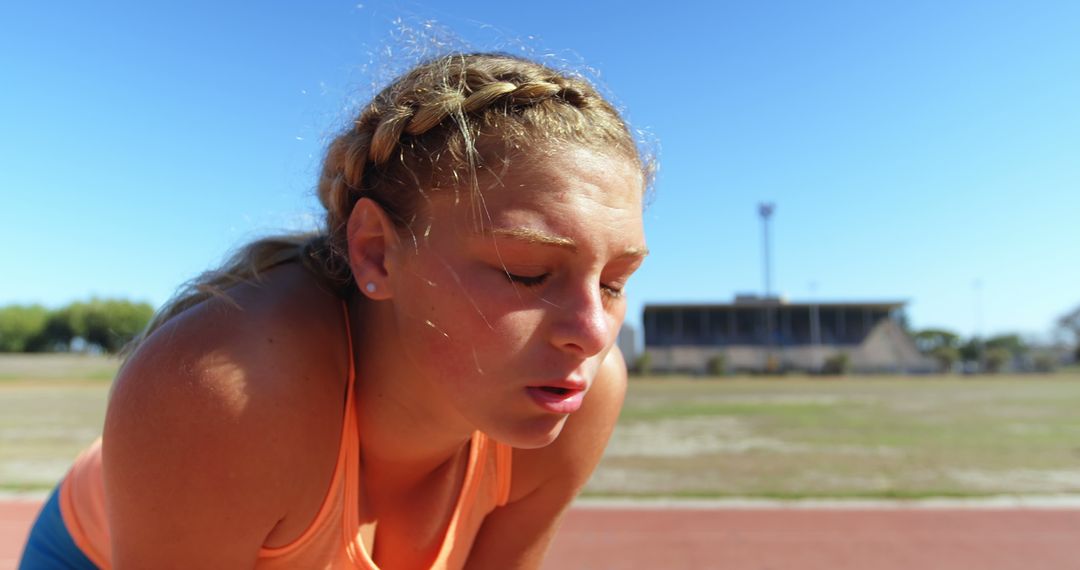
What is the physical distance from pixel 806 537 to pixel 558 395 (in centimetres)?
607

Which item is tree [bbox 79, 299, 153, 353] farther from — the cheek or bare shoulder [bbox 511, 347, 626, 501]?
the cheek

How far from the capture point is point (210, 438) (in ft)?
3.73

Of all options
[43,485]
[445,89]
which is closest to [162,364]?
[445,89]

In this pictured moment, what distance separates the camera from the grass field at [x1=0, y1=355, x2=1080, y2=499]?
8.74 m

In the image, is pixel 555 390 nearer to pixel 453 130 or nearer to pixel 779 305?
pixel 453 130

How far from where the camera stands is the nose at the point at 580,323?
1.19 meters

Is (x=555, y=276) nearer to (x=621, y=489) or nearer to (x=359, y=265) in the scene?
(x=359, y=265)

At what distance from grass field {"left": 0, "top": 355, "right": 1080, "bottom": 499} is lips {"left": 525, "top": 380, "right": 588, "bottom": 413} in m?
7.15

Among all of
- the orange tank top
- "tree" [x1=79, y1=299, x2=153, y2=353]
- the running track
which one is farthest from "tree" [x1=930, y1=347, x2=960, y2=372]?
"tree" [x1=79, y1=299, x2=153, y2=353]

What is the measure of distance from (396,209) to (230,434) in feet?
1.49

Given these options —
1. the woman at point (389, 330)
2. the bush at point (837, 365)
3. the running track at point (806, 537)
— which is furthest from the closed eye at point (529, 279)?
the bush at point (837, 365)

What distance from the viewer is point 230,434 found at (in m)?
1.15

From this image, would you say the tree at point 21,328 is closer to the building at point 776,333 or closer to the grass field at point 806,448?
the building at point 776,333

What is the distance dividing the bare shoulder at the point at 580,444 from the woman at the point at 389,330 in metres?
0.23
